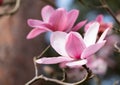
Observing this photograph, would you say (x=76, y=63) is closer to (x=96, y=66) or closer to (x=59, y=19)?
(x=59, y=19)

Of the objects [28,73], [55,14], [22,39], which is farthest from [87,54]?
[22,39]

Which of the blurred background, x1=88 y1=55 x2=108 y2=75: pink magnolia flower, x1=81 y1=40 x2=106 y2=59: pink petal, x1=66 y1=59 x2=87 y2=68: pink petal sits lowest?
the blurred background

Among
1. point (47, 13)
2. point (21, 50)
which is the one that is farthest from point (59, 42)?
point (21, 50)

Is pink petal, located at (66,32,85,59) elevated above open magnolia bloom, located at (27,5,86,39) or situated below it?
below

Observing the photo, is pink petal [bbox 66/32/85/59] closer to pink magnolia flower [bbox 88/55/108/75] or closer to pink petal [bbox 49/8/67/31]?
pink petal [bbox 49/8/67/31]

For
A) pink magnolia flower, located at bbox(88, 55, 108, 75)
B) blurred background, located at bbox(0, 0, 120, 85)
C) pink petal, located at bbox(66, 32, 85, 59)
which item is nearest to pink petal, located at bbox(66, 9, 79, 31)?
pink petal, located at bbox(66, 32, 85, 59)

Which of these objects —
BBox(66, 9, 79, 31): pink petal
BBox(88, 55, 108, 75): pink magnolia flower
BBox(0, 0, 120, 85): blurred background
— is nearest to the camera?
BBox(66, 9, 79, 31): pink petal

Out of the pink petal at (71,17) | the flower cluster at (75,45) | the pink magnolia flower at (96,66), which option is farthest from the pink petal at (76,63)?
the pink magnolia flower at (96,66)

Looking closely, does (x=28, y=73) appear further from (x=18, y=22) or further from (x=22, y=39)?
(x=18, y=22)
